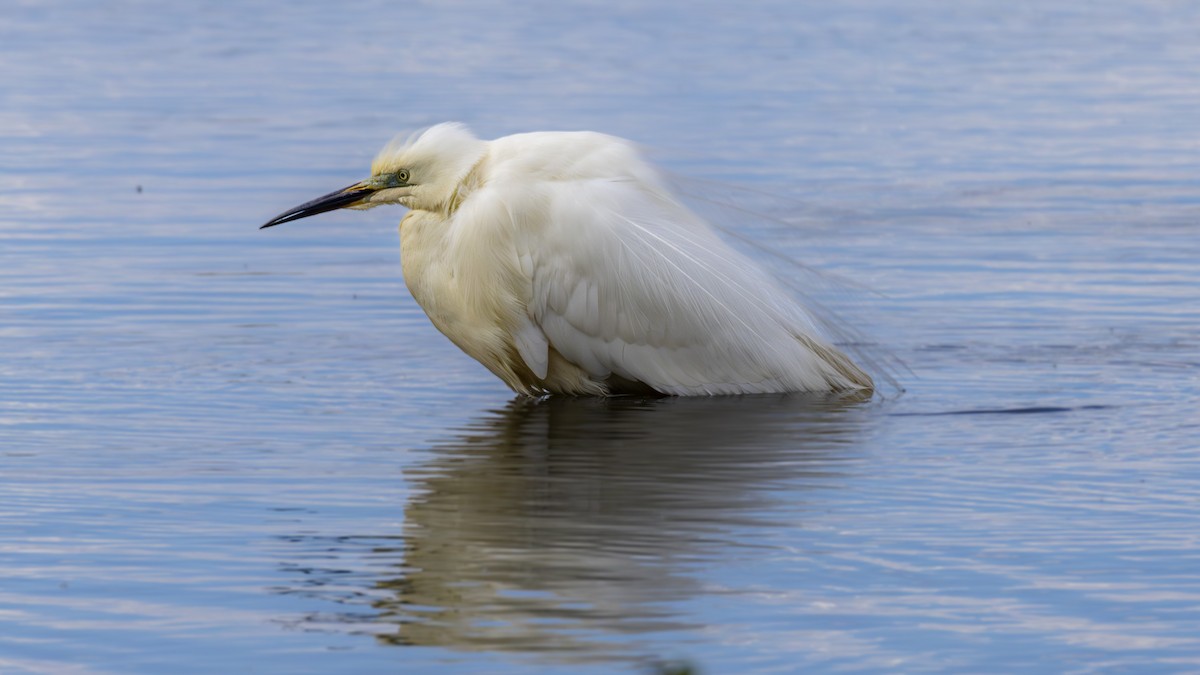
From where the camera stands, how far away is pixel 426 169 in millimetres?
6977

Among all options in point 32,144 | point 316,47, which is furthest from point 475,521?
point 316,47

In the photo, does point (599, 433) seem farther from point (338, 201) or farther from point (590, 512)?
point (338, 201)

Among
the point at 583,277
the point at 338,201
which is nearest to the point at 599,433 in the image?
the point at 583,277

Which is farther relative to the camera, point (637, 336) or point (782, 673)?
Result: point (637, 336)

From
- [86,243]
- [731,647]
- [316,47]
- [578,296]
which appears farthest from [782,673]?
[316,47]

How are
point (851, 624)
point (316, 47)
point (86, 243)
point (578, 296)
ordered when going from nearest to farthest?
point (851, 624) < point (578, 296) < point (86, 243) < point (316, 47)

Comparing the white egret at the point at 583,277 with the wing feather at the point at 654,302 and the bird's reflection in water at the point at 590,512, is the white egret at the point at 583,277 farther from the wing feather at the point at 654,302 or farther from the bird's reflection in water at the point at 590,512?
the bird's reflection in water at the point at 590,512

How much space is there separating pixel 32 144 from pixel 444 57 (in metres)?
5.61

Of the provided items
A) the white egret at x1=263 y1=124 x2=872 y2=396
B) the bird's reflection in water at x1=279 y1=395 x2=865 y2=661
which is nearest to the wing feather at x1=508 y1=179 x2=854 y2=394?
the white egret at x1=263 y1=124 x2=872 y2=396

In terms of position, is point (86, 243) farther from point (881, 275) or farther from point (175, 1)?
point (175, 1)

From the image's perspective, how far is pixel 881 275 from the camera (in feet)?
29.7

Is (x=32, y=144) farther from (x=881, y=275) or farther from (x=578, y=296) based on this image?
(x=578, y=296)

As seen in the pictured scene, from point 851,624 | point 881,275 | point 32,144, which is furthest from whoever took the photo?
point 32,144

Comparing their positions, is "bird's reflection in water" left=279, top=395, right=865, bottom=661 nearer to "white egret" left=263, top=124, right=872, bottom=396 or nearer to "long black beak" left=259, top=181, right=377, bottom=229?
"white egret" left=263, top=124, right=872, bottom=396
